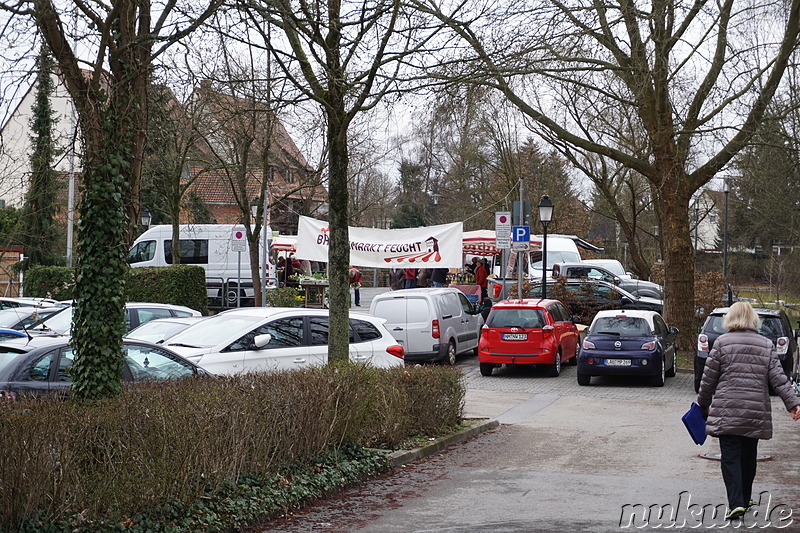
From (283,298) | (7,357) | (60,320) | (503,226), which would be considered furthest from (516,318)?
(7,357)

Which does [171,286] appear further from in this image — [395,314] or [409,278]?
[409,278]

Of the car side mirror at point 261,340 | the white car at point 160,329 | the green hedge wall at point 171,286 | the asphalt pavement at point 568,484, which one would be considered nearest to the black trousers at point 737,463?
the asphalt pavement at point 568,484

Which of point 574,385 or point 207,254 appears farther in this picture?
point 207,254

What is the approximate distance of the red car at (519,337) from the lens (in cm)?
2084

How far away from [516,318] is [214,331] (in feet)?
29.0

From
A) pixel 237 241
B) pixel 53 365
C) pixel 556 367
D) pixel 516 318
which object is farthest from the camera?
pixel 237 241

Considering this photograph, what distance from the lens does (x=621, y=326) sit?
1978cm

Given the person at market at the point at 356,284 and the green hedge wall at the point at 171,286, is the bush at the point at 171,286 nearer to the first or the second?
the green hedge wall at the point at 171,286

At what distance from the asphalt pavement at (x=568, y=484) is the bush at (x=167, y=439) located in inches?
24.4

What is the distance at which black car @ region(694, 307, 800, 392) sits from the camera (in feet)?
58.9

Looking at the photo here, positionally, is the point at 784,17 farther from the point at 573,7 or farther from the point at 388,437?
the point at 388,437

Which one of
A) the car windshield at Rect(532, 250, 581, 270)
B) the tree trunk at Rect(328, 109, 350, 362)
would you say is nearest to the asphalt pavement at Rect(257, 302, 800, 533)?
the tree trunk at Rect(328, 109, 350, 362)

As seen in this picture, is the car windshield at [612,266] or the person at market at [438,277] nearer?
the person at market at [438,277]

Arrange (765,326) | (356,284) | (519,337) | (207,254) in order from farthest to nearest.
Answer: (356,284), (207,254), (519,337), (765,326)
